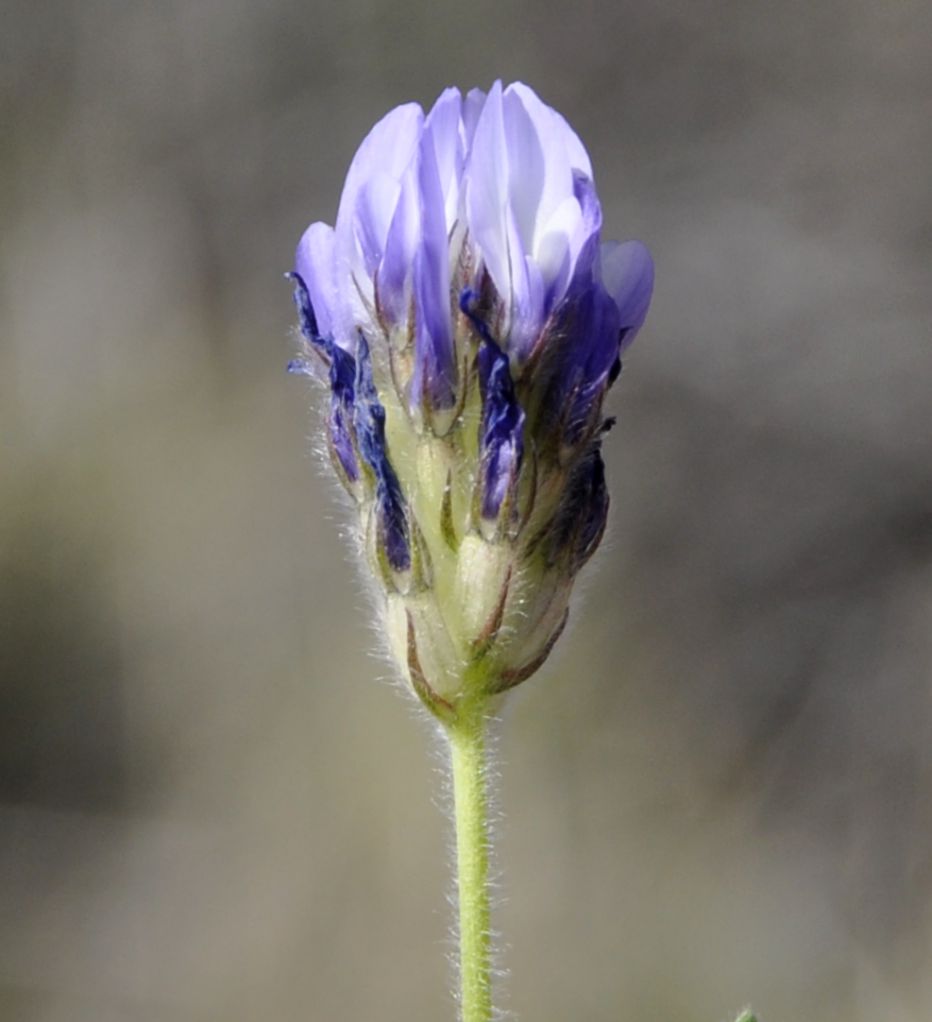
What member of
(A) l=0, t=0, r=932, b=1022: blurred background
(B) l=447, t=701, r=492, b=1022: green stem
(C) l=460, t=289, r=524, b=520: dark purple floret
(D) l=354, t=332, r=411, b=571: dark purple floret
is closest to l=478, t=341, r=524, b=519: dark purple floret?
(C) l=460, t=289, r=524, b=520: dark purple floret

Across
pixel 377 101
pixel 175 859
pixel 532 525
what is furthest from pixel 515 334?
pixel 377 101

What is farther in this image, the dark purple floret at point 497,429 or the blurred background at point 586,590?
the blurred background at point 586,590

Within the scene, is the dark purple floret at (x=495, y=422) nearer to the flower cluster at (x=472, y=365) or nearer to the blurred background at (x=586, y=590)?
the flower cluster at (x=472, y=365)

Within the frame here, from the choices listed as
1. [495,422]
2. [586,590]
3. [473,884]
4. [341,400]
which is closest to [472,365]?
[495,422]

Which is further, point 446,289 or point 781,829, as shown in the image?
point 781,829

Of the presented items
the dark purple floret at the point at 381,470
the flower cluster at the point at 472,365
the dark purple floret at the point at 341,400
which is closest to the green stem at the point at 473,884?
the flower cluster at the point at 472,365

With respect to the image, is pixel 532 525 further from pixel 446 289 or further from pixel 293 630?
pixel 293 630

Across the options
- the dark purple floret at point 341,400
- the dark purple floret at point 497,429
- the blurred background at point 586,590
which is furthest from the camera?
the blurred background at point 586,590
